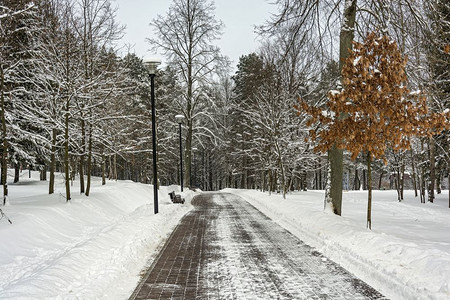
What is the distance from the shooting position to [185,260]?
7.71 metres

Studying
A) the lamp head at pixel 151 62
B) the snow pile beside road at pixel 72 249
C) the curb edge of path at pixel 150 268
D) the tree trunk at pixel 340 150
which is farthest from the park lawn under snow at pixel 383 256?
the lamp head at pixel 151 62

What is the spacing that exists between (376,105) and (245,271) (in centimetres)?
518

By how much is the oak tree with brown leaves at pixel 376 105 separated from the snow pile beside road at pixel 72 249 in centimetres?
514

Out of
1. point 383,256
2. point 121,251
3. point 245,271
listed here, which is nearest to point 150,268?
point 121,251

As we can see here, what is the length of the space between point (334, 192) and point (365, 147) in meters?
3.02

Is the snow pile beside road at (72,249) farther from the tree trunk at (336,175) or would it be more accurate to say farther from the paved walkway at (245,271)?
the tree trunk at (336,175)

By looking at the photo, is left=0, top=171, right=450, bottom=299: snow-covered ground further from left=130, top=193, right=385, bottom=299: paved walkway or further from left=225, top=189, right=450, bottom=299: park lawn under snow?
left=130, top=193, right=385, bottom=299: paved walkway

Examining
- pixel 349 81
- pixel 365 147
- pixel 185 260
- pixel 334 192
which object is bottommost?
pixel 185 260

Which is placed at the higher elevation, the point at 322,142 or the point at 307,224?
the point at 322,142

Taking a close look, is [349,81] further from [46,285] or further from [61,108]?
[61,108]

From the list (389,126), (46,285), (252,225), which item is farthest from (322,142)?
(46,285)

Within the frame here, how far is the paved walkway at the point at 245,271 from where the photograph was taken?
554 cm

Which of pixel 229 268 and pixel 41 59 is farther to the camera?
pixel 41 59

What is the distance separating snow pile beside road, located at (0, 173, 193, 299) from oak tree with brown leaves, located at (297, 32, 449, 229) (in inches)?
202
